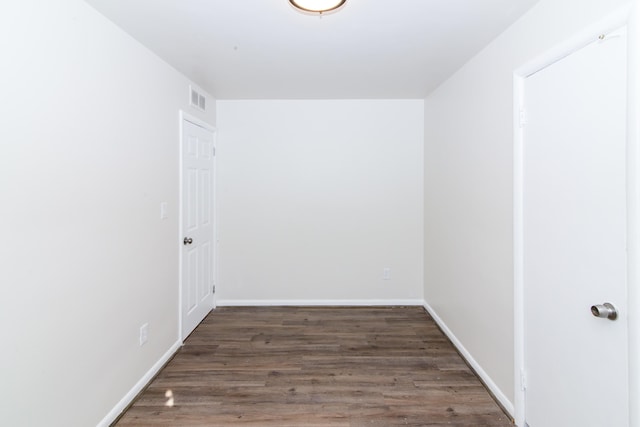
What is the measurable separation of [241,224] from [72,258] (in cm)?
210

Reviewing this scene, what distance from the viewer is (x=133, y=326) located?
209 centimetres

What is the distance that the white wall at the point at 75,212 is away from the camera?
1.28 metres

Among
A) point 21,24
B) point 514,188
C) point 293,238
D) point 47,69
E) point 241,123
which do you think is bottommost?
point 293,238

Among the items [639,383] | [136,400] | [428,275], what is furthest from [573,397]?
[136,400]

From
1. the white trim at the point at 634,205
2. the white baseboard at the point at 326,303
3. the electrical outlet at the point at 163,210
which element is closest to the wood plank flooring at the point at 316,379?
the white baseboard at the point at 326,303

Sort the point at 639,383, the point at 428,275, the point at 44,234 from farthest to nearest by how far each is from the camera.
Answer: the point at 428,275 → the point at 44,234 → the point at 639,383

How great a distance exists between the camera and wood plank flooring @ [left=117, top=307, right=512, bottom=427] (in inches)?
75.0

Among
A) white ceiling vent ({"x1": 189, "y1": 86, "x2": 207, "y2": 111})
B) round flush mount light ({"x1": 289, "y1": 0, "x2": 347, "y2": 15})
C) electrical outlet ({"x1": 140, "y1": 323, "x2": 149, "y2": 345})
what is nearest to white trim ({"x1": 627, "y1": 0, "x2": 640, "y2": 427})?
round flush mount light ({"x1": 289, "y1": 0, "x2": 347, "y2": 15})

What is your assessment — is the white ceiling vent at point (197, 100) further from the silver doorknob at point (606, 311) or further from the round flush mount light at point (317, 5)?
the silver doorknob at point (606, 311)

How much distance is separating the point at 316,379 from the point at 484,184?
190 cm

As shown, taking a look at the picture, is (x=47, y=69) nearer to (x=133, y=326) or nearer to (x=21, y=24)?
(x=21, y=24)

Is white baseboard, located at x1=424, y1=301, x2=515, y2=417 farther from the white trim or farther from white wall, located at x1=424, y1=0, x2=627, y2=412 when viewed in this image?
the white trim

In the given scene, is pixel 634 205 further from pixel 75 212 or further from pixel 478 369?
pixel 75 212

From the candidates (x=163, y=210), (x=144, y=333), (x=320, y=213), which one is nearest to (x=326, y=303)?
(x=320, y=213)
